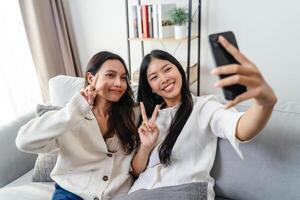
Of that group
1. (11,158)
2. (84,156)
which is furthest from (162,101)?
(11,158)

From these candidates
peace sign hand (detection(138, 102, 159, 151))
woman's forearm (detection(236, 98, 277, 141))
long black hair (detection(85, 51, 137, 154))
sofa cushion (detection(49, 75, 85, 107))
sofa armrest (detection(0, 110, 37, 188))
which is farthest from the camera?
sofa cushion (detection(49, 75, 85, 107))

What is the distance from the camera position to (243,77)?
649 mm

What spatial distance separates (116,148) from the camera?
1.25m

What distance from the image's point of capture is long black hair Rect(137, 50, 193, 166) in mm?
1139

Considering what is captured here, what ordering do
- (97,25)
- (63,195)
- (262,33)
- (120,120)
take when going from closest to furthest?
(63,195)
(120,120)
(262,33)
(97,25)

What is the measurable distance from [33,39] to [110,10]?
764 mm

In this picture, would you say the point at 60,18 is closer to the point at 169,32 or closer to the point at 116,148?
the point at 169,32

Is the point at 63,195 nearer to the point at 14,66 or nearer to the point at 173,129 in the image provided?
the point at 173,129

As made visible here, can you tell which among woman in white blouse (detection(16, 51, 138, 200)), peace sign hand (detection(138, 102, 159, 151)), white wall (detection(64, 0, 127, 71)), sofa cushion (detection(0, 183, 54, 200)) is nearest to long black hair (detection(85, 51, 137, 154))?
woman in white blouse (detection(16, 51, 138, 200))

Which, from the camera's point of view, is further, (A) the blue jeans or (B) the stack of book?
(B) the stack of book

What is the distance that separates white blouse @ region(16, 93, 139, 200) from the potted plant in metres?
1.22

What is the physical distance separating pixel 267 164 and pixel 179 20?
1411mm

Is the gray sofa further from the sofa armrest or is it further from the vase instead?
the vase

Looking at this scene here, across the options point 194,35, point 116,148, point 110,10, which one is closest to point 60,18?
point 110,10
